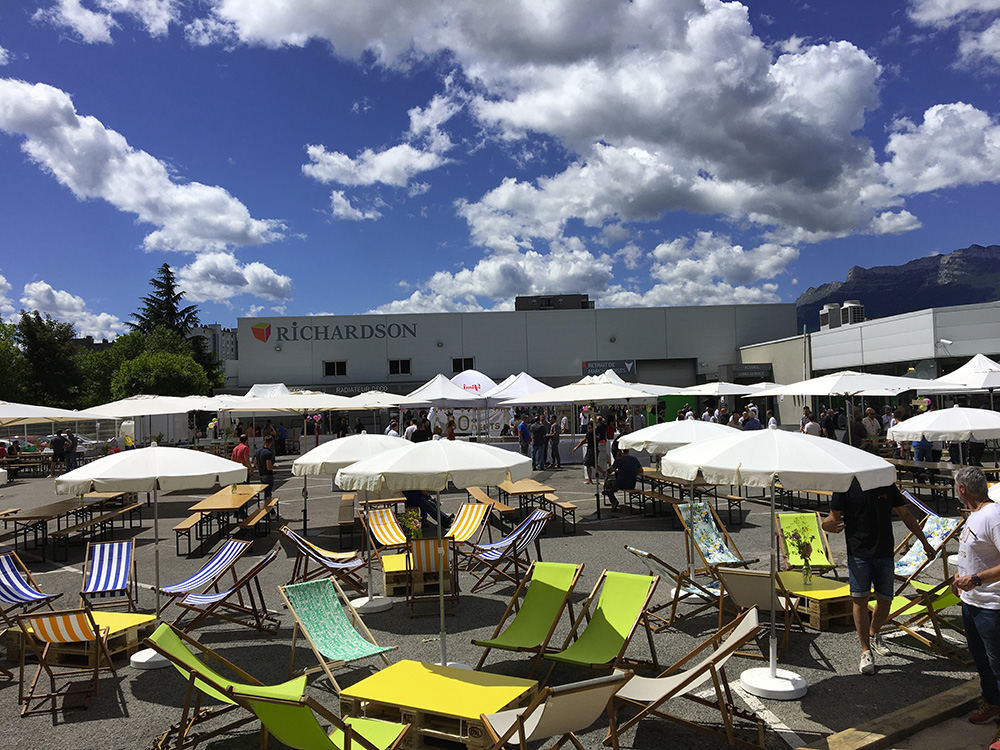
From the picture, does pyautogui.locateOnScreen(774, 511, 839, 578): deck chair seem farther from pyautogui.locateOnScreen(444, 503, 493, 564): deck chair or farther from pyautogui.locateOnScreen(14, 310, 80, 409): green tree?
pyautogui.locateOnScreen(14, 310, 80, 409): green tree

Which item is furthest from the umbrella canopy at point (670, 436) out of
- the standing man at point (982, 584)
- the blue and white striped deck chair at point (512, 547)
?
the standing man at point (982, 584)

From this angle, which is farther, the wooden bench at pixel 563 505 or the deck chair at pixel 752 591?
the wooden bench at pixel 563 505

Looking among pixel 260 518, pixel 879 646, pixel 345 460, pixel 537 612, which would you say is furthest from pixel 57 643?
pixel 879 646

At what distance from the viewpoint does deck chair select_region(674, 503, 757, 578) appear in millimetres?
7012

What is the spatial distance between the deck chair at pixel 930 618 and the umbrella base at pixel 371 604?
4922 millimetres

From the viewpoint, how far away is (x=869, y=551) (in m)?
5.03

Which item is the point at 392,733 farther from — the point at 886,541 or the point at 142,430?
the point at 142,430

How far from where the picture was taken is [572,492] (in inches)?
618

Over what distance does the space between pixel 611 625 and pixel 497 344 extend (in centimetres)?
3484

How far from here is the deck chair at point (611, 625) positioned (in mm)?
4754

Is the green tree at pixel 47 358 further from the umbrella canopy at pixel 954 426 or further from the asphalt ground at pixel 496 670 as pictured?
the umbrella canopy at pixel 954 426

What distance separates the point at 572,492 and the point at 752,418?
6189 mm

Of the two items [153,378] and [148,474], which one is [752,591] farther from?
[153,378]

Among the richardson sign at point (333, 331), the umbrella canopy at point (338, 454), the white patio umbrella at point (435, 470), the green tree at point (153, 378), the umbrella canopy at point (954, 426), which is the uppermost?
the richardson sign at point (333, 331)
